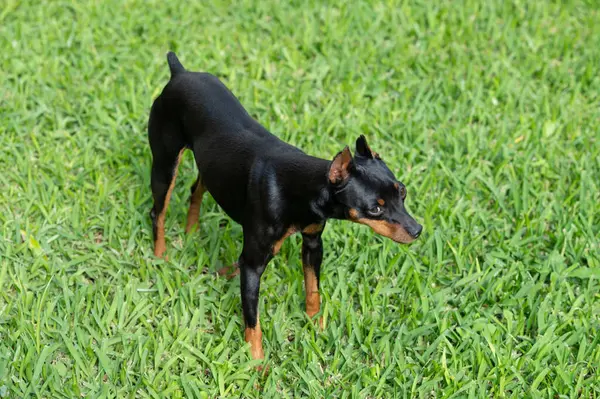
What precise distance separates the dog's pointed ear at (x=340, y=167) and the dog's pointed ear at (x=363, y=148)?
14 cm

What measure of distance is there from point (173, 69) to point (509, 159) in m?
2.58

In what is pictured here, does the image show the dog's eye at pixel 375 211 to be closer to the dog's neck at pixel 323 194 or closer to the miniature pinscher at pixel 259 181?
the miniature pinscher at pixel 259 181

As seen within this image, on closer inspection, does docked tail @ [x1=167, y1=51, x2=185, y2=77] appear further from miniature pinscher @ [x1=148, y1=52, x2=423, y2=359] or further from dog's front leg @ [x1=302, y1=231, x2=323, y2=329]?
dog's front leg @ [x1=302, y1=231, x2=323, y2=329]


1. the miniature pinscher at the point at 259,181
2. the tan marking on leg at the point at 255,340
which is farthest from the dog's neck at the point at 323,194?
the tan marking on leg at the point at 255,340

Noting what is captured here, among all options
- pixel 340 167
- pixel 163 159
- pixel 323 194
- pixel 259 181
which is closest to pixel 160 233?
pixel 163 159

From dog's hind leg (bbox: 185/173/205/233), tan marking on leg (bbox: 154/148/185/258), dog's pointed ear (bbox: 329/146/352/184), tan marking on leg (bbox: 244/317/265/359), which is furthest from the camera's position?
dog's hind leg (bbox: 185/173/205/233)

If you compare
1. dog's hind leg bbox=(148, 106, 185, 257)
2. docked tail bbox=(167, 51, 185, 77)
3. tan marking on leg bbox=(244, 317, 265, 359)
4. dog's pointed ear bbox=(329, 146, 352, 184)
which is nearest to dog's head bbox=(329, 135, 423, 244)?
dog's pointed ear bbox=(329, 146, 352, 184)

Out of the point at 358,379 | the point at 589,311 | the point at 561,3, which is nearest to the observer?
A: the point at 358,379

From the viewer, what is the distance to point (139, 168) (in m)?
5.31

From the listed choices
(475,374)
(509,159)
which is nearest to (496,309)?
(475,374)

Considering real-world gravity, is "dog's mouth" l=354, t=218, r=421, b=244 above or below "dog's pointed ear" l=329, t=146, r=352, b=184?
below

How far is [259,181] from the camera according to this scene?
12.3ft

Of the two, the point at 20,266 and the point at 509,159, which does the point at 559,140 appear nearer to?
the point at 509,159

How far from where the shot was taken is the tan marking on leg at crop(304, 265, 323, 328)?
4.15 meters
